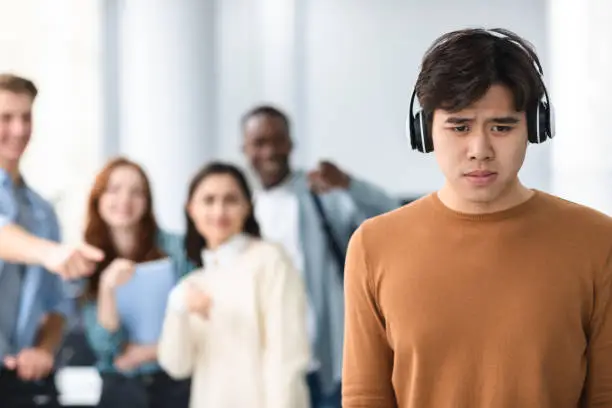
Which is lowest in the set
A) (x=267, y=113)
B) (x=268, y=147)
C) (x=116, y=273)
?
(x=116, y=273)

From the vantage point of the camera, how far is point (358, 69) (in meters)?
2.67

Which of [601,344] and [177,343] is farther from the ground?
[601,344]

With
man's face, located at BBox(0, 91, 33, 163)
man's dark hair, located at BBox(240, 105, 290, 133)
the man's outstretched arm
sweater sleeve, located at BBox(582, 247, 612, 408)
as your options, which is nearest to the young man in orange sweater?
sweater sleeve, located at BBox(582, 247, 612, 408)

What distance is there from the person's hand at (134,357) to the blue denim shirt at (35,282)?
22cm

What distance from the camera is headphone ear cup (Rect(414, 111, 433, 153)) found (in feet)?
3.85

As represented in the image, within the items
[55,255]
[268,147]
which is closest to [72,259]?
[55,255]

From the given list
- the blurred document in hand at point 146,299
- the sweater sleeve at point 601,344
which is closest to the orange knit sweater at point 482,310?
the sweater sleeve at point 601,344

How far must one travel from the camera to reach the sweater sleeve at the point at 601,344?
1.06 m

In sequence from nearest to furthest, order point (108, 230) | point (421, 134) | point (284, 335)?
point (421, 134) → point (284, 335) → point (108, 230)

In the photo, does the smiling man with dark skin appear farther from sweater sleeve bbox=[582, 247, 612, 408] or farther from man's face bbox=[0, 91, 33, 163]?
sweater sleeve bbox=[582, 247, 612, 408]

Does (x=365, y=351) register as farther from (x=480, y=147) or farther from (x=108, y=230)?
(x=108, y=230)

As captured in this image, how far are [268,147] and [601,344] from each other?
68.9 inches

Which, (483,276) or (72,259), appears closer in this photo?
(483,276)

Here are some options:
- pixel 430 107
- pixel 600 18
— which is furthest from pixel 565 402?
pixel 600 18
